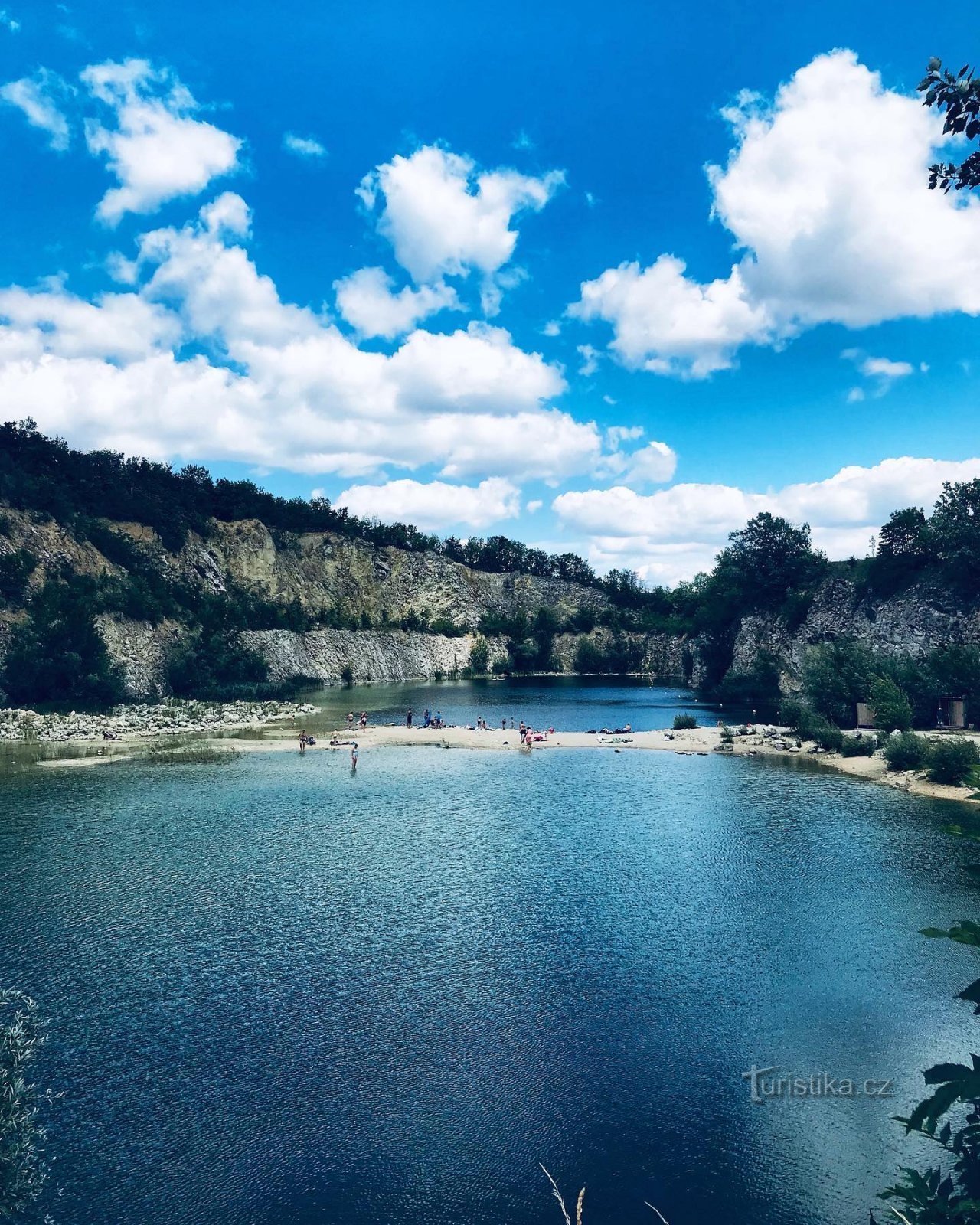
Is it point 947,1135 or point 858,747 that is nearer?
point 947,1135

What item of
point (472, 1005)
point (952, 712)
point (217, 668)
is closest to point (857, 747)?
point (952, 712)

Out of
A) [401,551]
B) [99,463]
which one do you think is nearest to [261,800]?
[99,463]

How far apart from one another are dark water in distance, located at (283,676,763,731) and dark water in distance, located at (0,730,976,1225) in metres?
51.1

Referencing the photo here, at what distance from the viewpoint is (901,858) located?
3741cm

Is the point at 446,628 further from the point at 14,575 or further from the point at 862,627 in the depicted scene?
the point at 14,575

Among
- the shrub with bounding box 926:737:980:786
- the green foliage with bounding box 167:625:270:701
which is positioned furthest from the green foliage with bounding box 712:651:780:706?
the green foliage with bounding box 167:625:270:701

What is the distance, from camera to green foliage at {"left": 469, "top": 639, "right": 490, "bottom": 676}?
182m

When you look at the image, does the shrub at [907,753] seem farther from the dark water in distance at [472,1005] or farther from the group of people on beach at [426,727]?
the group of people on beach at [426,727]

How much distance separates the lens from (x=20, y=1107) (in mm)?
18234

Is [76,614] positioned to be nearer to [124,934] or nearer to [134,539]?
[134,539]

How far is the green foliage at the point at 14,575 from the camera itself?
3725 inches

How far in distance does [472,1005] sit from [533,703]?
3764 inches

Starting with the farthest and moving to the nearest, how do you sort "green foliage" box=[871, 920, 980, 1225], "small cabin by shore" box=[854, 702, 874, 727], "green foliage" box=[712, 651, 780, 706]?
"green foliage" box=[712, 651, 780, 706]
"small cabin by shore" box=[854, 702, 874, 727]
"green foliage" box=[871, 920, 980, 1225]

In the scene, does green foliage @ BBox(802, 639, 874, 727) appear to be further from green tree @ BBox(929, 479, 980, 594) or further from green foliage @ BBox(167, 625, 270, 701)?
green foliage @ BBox(167, 625, 270, 701)
